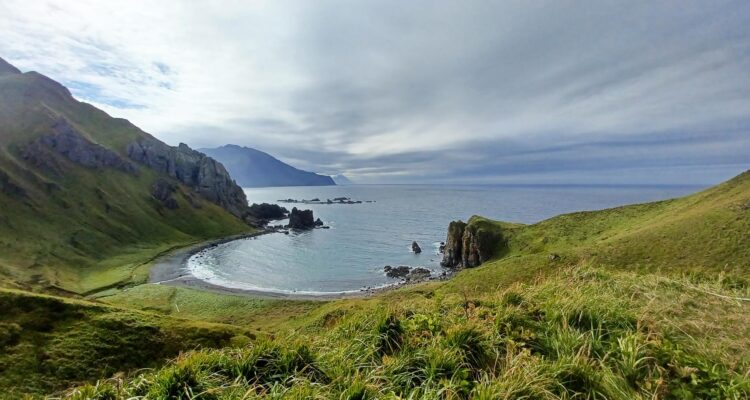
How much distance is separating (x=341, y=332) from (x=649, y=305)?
8.11m

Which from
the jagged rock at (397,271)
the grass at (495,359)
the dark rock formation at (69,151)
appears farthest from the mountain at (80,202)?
the grass at (495,359)

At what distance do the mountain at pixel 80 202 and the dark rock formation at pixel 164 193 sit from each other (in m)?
0.42

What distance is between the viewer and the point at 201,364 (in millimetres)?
6953

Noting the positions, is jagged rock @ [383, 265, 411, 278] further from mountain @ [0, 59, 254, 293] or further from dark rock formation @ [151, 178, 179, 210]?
dark rock formation @ [151, 178, 179, 210]

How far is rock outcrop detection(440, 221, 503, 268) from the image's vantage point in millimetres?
83562

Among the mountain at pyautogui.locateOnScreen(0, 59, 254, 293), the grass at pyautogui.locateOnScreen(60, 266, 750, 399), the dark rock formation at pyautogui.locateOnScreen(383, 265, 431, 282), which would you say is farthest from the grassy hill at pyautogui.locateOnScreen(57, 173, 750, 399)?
the mountain at pyautogui.locateOnScreen(0, 59, 254, 293)

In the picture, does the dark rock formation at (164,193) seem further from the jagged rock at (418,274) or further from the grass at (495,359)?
the grass at (495,359)

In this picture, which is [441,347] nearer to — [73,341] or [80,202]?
[73,341]

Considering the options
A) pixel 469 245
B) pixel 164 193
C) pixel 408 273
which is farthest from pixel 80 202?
pixel 469 245

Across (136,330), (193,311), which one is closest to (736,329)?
(136,330)

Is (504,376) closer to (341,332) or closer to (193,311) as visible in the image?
(341,332)

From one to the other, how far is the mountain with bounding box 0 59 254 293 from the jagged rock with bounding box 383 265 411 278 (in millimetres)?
63525

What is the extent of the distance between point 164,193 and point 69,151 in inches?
1606

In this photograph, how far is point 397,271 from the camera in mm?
94312
